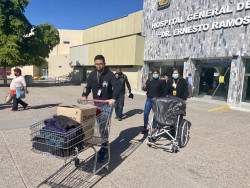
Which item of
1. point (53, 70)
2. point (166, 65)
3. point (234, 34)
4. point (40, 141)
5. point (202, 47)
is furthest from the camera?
point (53, 70)

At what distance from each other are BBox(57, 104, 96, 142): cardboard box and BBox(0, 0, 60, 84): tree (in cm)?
1694

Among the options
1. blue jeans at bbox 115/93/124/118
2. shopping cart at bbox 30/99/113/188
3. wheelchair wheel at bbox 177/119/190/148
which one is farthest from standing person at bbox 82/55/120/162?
blue jeans at bbox 115/93/124/118

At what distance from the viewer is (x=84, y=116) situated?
282 cm

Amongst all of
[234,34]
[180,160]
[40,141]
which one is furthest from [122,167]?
[234,34]

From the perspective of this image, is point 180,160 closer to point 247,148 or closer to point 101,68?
point 247,148

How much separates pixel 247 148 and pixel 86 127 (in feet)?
13.3

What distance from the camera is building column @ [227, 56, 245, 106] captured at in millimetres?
12242

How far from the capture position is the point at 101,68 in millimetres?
3771

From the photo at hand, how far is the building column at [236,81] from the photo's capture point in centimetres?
1224

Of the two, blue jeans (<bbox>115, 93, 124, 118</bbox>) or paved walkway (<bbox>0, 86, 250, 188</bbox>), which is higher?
blue jeans (<bbox>115, 93, 124, 118</bbox>)

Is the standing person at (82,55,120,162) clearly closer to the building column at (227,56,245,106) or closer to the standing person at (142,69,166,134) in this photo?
the standing person at (142,69,166,134)

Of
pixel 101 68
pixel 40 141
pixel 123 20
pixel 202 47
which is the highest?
pixel 123 20

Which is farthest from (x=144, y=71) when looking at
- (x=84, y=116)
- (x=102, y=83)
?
(x=84, y=116)

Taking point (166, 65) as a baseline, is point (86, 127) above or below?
below
